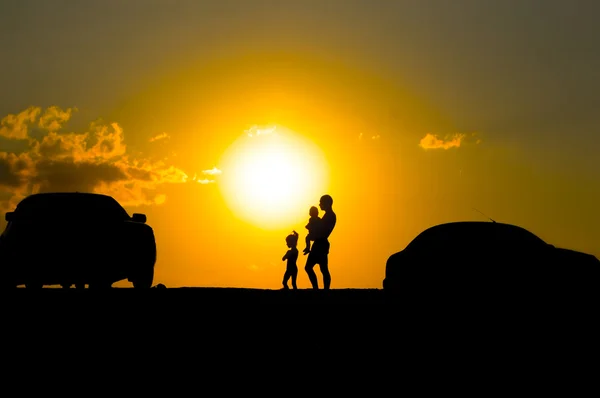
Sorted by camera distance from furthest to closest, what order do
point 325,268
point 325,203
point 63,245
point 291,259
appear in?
point 291,259 < point 325,268 < point 325,203 < point 63,245

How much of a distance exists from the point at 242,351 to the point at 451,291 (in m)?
2.41

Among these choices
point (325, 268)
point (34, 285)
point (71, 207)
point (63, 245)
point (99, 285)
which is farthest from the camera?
point (325, 268)

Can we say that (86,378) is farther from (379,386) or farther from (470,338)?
(470,338)

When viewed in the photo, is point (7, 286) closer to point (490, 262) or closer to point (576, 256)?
point (490, 262)

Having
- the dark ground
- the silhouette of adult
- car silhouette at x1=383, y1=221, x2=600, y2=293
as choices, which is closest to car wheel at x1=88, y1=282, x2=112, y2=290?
the dark ground

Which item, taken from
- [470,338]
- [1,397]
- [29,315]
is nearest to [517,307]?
[470,338]

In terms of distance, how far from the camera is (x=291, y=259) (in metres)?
22.2

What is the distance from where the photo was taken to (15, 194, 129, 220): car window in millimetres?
14828

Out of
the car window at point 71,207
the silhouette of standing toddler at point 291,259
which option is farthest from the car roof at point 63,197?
the silhouette of standing toddler at point 291,259

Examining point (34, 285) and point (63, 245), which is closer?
point (63, 245)

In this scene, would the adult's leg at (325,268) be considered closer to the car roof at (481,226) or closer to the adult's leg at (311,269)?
the adult's leg at (311,269)

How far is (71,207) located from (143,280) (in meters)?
2.17

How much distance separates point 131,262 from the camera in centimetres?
1553

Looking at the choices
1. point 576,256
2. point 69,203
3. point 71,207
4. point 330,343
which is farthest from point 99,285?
point 576,256
